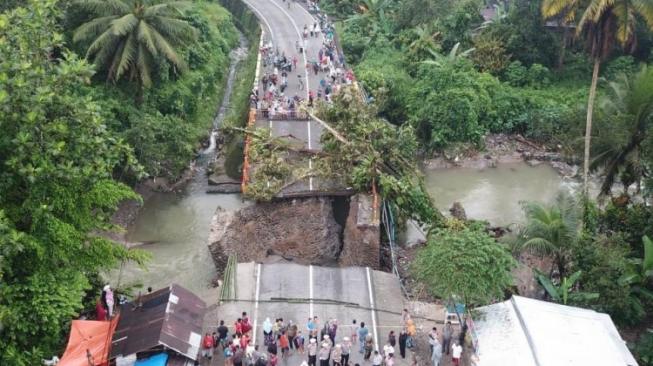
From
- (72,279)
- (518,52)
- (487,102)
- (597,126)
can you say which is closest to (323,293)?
(72,279)

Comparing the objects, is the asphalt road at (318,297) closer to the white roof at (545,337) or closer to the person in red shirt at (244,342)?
the person in red shirt at (244,342)

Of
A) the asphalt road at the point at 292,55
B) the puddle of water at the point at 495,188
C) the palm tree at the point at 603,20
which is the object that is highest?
the palm tree at the point at 603,20

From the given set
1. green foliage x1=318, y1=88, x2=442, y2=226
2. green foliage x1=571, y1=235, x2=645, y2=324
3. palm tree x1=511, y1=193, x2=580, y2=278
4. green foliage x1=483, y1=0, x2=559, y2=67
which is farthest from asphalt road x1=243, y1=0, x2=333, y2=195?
green foliage x1=483, y1=0, x2=559, y2=67

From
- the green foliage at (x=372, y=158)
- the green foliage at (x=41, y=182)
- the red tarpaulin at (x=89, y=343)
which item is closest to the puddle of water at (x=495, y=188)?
the green foliage at (x=372, y=158)

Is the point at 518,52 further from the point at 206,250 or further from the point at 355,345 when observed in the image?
the point at 355,345

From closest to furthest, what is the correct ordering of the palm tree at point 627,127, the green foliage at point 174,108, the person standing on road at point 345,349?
the person standing on road at point 345,349
the palm tree at point 627,127
the green foliage at point 174,108

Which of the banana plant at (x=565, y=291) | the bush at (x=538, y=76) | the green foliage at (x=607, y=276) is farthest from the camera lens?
the bush at (x=538, y=76)

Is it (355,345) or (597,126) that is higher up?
(597,126)
